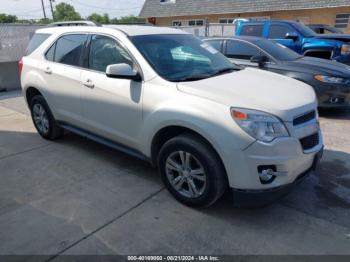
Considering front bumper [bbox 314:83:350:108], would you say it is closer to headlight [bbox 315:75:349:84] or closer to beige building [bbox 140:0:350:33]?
headlight [bbox 315:75:349:84]

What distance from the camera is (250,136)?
269 cm

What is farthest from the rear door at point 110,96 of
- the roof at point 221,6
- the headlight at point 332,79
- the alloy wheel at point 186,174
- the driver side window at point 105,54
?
the roof at point 221,6

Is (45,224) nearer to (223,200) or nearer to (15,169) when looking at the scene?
(15,169)

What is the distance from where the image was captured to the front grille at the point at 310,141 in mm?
2930

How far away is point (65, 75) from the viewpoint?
170 inches

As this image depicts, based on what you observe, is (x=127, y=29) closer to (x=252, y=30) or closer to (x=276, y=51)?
(x=276, y=51)

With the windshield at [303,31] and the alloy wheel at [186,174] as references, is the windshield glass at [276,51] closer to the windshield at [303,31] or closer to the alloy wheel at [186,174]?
the windshield at [303,31]

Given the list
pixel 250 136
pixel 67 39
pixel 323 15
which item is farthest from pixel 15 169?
pixel 323 15

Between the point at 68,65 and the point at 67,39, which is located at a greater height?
the point at 67,39

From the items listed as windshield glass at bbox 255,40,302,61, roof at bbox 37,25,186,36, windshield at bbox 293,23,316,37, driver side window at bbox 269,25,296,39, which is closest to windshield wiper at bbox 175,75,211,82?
roof at bbox 37,25,186,36

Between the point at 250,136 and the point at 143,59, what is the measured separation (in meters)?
1.48

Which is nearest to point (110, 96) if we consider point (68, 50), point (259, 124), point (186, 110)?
point (186, 110)

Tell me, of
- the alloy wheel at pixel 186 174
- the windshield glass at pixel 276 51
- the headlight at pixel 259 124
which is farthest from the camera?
the windshield glass at pixel 276 51

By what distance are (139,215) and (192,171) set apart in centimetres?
69
